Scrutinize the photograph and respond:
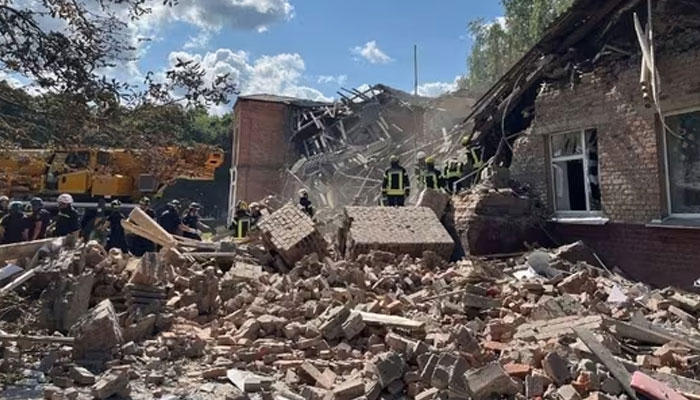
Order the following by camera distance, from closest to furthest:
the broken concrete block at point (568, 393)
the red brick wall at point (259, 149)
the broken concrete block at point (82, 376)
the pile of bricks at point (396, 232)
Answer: the broken concrete block at point (568, 393) < the broken concrete block at point (82, 376) < the pile of bricks at point (396, 232) < the red brick wall at point (259, 149)

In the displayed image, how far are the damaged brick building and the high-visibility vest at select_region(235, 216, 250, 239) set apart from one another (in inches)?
230

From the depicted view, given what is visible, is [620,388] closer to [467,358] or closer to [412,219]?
[467,358]

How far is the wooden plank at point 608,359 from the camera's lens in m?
3.94

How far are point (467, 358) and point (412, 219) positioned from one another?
517 cm

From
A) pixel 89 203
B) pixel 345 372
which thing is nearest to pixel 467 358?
pixel 345 372

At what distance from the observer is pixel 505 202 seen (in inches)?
375

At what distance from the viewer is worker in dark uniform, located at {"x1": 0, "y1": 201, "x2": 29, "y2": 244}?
9.16 meters

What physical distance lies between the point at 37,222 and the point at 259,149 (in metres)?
15.5

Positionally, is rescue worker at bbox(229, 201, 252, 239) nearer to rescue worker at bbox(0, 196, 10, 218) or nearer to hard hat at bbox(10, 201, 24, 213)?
hard hat at bbox(10, 201, 24, 213)

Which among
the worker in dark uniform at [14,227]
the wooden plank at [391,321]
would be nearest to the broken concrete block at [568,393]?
the wooden plank at [391,321]

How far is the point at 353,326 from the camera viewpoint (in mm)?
5375

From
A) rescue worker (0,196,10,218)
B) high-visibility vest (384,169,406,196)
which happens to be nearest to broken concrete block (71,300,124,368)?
rescue worker (0,196,10,218)

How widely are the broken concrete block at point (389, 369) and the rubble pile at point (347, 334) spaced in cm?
1

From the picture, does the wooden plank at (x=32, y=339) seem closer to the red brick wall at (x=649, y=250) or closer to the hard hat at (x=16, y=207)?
the hard hat at (x=16, y=207)
